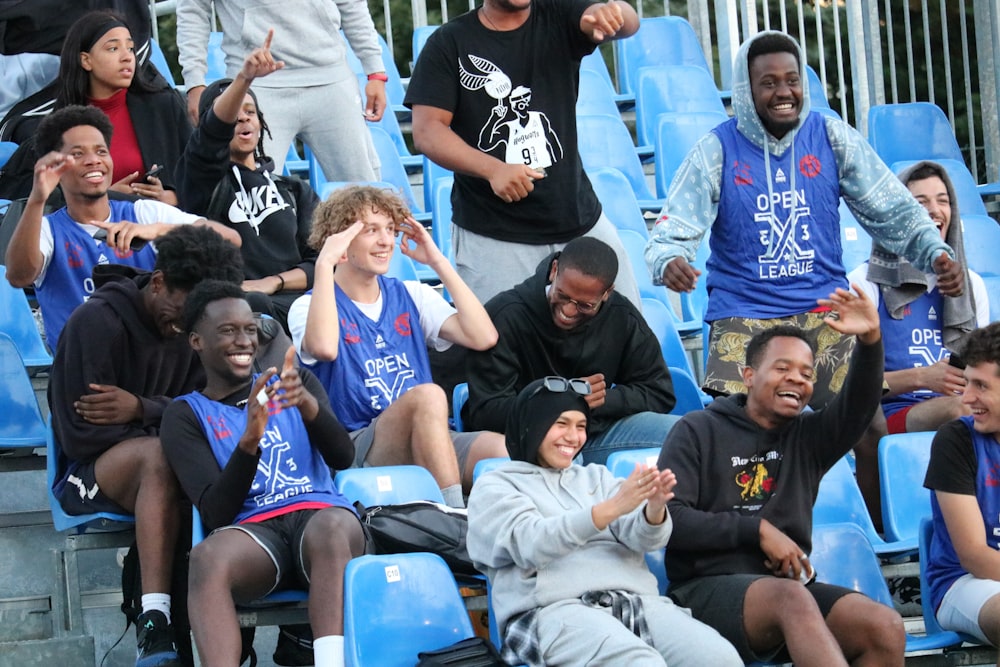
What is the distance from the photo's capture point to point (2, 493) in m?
5.31

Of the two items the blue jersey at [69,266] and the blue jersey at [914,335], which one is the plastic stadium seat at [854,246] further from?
the blue jersey at [69,266]

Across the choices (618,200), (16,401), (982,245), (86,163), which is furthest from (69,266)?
(982,245)

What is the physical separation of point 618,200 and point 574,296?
2153 mm

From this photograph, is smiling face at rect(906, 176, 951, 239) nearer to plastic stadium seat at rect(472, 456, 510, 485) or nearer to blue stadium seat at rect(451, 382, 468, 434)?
blue stadium seat at rect(451, 382, 468, 434)

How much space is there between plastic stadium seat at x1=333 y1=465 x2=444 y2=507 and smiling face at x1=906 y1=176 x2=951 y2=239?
2270mm

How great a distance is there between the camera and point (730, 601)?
3885mm

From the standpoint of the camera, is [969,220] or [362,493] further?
[969,220]

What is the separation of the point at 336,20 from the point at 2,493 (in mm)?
2461

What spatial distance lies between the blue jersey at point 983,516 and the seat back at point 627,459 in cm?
76

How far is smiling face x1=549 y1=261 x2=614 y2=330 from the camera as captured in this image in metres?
4.80

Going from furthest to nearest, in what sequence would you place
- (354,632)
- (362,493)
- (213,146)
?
(213,146) → (362,493) → (354,632)

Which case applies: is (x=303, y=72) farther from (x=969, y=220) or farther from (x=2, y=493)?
(x=969, y=220)

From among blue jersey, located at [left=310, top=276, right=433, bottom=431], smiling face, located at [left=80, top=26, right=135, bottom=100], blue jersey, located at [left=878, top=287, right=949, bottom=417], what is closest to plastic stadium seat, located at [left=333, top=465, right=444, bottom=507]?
blue jersey, located at [left=310, top=276, right=433, bottom=431]

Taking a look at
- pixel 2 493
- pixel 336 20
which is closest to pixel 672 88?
pixel 336 20
